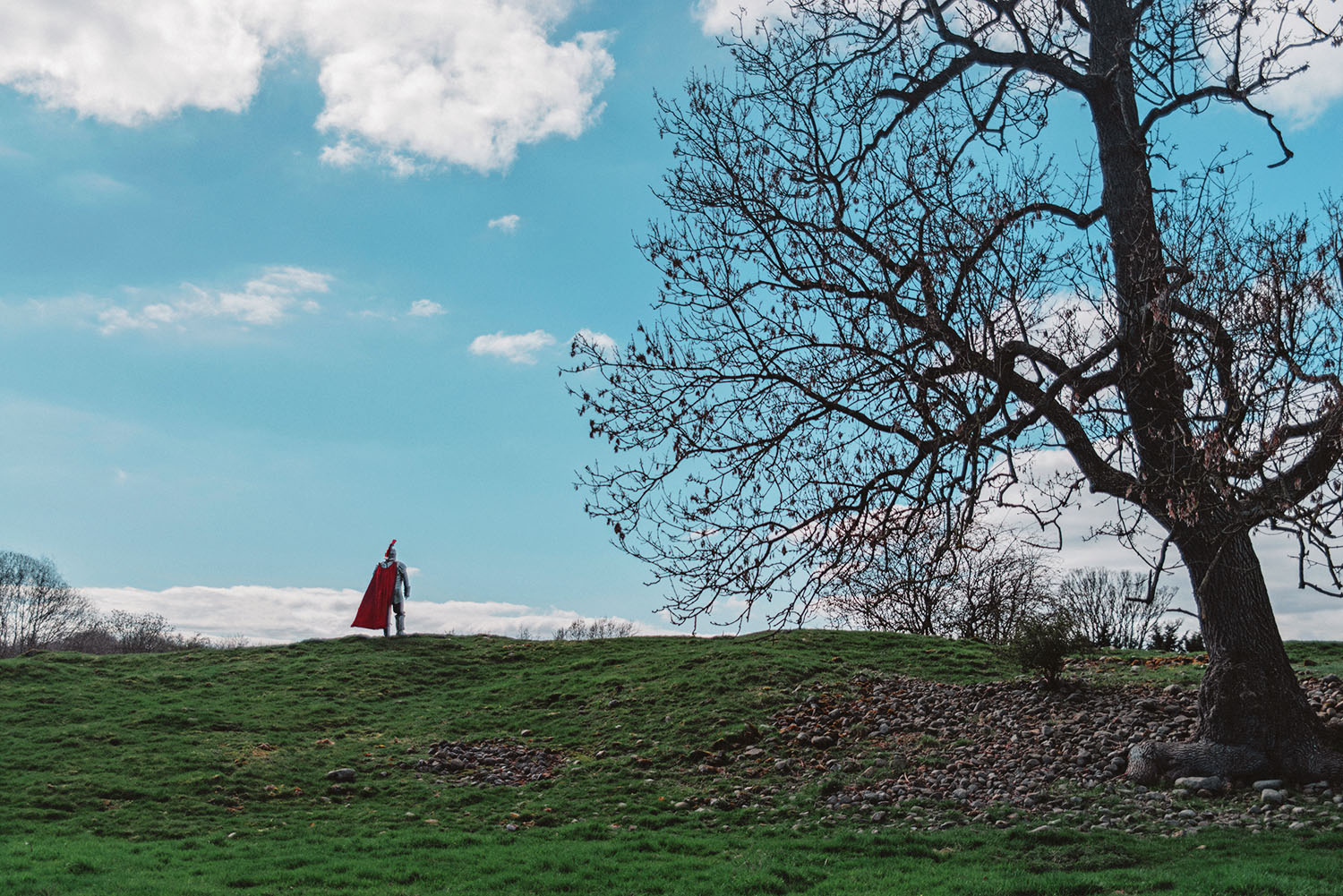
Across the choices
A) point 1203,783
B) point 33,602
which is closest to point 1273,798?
point 1203,783

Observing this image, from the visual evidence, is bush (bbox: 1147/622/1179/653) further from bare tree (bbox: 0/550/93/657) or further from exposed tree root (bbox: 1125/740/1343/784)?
bare tree (bbox: 0/550/93/657)

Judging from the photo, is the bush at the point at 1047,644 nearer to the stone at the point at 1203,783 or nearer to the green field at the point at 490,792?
the green field at the point at 490,792

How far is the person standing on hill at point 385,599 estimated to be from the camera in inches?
1069

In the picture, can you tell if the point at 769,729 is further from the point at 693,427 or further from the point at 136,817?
the point at 136,817

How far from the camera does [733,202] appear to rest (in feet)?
32.7

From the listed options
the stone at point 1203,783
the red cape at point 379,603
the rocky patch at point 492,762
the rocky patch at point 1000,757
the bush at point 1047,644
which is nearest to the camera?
the rocky patch at point 1000,757

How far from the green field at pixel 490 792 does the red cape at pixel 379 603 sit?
207 centimetres

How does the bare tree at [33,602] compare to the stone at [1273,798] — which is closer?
the stone at [1273,798]

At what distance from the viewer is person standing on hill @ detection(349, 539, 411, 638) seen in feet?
89.0

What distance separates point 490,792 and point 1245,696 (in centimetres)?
1035

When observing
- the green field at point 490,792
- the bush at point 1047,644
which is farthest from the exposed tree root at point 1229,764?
the bush at point 1047,644

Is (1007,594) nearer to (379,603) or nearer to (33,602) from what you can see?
(379,603)

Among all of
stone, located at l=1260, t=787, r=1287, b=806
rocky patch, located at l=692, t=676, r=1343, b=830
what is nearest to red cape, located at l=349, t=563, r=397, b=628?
rocky patch, located at l=692, t=676, r=1343, b=830

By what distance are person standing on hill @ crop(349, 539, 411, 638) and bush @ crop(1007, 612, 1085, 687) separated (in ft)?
60.3
